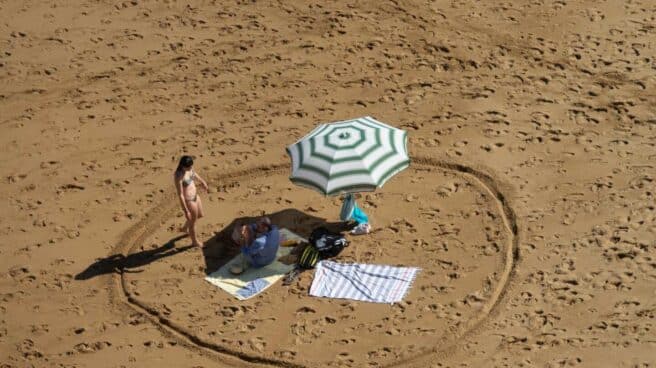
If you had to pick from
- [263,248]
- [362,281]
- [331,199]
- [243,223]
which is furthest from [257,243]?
[331,199]

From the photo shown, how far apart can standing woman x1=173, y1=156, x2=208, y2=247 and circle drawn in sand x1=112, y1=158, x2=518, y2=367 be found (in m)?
0.69

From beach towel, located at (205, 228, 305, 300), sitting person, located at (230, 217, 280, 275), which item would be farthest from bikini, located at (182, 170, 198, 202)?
beach towel, located at (205, 228, 305, 300)

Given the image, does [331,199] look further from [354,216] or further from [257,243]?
[257,243]

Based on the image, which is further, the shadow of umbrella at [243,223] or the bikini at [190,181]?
the shadow of umbrella at [243,223]

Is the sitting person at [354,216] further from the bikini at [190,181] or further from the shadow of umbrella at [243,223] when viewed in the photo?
the bikini at [190,181]

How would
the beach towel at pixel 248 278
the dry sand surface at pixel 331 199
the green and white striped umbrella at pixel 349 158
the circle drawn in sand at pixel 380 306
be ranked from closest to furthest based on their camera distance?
the circle drawn in sand at pixel 380 306
the dry sand surface at pixel 331 199
the green and white striped umbrella at pixel 349 158
the beach towel at pixel 248 278

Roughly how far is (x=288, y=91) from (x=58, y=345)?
22.4ft

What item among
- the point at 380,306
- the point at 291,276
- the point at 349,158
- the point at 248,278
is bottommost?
the point at 248,278

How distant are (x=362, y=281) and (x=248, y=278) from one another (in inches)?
67.2

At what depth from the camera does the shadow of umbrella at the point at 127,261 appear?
16656 mm

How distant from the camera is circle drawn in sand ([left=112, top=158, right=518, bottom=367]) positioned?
49.8 ft

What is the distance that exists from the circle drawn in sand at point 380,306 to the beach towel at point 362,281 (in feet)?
0.46

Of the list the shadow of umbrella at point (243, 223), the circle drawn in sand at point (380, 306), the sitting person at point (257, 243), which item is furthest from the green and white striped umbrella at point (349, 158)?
the circle drawn in sand at point (380, 306)

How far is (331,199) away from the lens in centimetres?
1772
